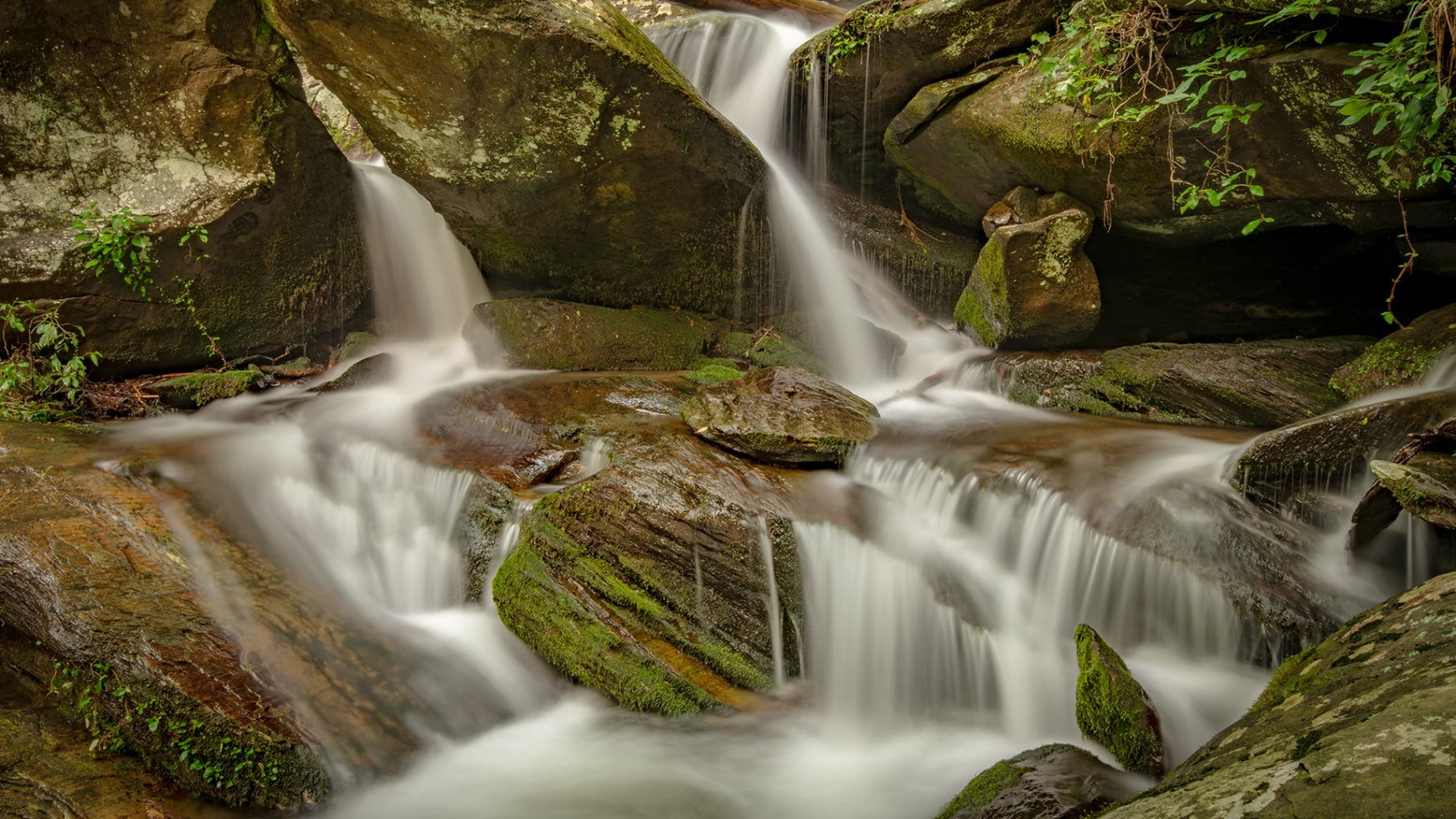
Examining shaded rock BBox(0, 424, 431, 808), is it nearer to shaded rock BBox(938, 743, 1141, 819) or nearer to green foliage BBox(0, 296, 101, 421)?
green foliage BBox(0, 296, 101, 421)

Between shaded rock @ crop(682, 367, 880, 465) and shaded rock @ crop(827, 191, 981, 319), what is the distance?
303cm

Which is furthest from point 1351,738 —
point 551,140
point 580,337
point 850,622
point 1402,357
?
point 580,337

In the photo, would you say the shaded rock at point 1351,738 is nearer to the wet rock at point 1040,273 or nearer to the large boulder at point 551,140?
the wet rock at point 1040,273

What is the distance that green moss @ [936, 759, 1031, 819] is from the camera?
8.72 ft

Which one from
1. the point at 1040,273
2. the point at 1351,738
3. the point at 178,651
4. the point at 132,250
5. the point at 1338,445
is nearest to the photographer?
the point at 1351,738

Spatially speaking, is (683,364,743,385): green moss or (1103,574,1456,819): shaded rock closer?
(1103,574,1456,819): shaded rock

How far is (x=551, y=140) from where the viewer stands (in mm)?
6176

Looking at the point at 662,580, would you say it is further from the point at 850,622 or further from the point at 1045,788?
the point at 1045,788

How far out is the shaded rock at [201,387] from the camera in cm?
639

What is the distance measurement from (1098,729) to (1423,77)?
341 cm

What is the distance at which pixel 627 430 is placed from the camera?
16.9 feet

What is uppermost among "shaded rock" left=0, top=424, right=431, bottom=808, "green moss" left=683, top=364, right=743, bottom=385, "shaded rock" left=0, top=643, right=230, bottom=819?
"green moss" left=683, top=364, right=743, bottom=385

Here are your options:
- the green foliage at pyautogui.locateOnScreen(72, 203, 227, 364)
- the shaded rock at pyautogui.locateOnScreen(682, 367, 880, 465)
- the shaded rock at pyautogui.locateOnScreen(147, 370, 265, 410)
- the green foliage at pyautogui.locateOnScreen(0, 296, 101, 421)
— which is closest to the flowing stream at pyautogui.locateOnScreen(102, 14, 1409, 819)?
the shaded rock at pyautogui.locateOnScreen(682, 367, 880, 465)

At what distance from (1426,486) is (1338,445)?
836 millimetres
